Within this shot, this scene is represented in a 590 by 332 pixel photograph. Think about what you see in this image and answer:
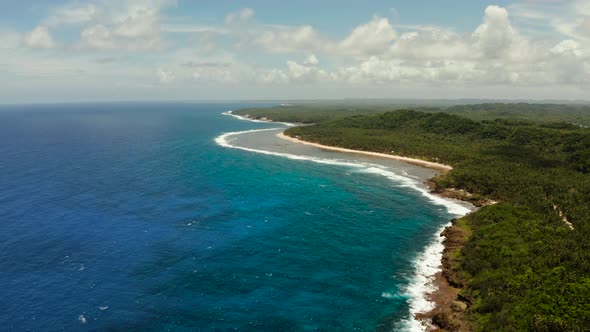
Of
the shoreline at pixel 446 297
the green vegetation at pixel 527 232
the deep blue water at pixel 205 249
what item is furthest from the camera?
the deep blue water at pixel 205 249

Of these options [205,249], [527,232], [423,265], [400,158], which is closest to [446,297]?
[423,265]

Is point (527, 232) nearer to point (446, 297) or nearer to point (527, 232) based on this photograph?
point (527, 232)

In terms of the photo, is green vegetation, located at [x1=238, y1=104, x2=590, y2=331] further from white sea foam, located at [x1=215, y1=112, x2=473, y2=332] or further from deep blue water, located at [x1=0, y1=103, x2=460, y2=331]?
deep blue water, located at [x1=0, y1=103, x2=460, y2=331]

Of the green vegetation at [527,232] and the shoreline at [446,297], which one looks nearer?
the green vegetation at [527,232]

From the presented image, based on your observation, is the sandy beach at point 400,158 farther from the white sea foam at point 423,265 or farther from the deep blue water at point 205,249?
the deep blue water at point 205,249

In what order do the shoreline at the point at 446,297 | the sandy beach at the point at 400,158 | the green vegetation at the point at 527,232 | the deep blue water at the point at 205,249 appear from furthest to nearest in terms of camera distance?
1. the sandy beach at the point at 400,158
2. the deep blue water at the point at 205,249
3. the shoreline at the point at 446,297
4. the green vegetation at the point at 527,232

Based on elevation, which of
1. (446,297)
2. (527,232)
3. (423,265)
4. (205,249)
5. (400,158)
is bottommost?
(446,297)

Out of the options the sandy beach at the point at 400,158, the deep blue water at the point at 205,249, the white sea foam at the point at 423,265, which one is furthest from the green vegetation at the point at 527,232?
the deep blue water at the point at 205,249
